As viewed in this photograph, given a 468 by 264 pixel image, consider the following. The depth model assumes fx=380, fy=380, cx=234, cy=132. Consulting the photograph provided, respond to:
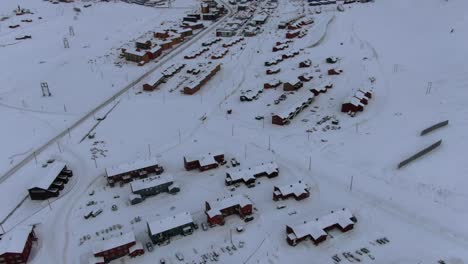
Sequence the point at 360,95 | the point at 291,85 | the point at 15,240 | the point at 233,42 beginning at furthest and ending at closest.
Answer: the point at 233,42
the point at 291,85
the point at 360,95
the point at 15,240

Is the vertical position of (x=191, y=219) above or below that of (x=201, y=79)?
below

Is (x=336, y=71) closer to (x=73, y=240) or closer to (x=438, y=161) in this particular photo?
(x=438, y=161)

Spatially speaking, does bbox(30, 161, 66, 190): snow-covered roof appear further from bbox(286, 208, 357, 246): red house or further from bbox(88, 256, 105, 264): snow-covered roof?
bbox(286, 208, 357, 246): red house

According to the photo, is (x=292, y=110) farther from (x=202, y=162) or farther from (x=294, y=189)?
(x=294, y=189)

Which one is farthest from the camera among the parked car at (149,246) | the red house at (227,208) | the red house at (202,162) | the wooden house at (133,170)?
the red house at (202,162)

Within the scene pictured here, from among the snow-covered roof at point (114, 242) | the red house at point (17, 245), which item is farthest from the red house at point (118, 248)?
the red house at point (17, 245)

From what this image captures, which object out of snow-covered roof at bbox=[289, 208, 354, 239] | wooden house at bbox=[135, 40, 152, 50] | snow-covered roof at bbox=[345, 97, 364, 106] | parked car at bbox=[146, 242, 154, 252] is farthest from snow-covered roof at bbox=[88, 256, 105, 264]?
wooden house at bbox=[135, 40, 152, 50]

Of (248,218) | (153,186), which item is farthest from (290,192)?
(153,186)

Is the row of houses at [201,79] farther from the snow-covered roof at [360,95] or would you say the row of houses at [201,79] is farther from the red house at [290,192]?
the red house at [290,192]
